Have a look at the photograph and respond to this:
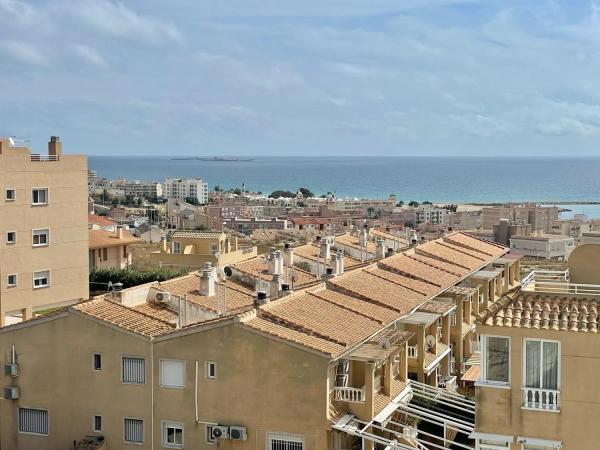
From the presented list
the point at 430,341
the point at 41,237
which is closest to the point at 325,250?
the point at 430,341

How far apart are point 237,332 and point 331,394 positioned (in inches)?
95.8

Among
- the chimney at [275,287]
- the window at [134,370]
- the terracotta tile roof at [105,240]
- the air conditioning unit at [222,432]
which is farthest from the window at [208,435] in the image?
the terracotta tile roof at [105,240]

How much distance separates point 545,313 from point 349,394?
7106 millimetres

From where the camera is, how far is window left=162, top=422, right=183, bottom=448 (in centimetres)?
2072

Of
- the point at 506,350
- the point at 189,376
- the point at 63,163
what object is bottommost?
the point at 189,376

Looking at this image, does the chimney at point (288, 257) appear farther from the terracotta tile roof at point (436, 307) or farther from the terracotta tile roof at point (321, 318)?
the terracotta tile roof at point (321, 318)

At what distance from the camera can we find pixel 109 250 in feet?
198

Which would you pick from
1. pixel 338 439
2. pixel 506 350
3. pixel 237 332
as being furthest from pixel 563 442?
pixel 237 332

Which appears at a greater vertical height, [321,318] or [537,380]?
[537,380]

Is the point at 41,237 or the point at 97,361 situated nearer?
the point at 97,361

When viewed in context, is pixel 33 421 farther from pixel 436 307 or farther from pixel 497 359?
pixel 436 307

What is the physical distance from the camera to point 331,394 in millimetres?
20109

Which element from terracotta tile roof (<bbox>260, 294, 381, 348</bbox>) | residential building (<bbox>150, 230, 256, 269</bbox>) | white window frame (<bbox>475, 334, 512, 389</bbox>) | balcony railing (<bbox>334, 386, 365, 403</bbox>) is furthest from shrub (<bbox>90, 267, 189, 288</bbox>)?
white window frame (<bbox>475, 334, 512, 389</bbox>)

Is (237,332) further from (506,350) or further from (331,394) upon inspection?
(506,350)
